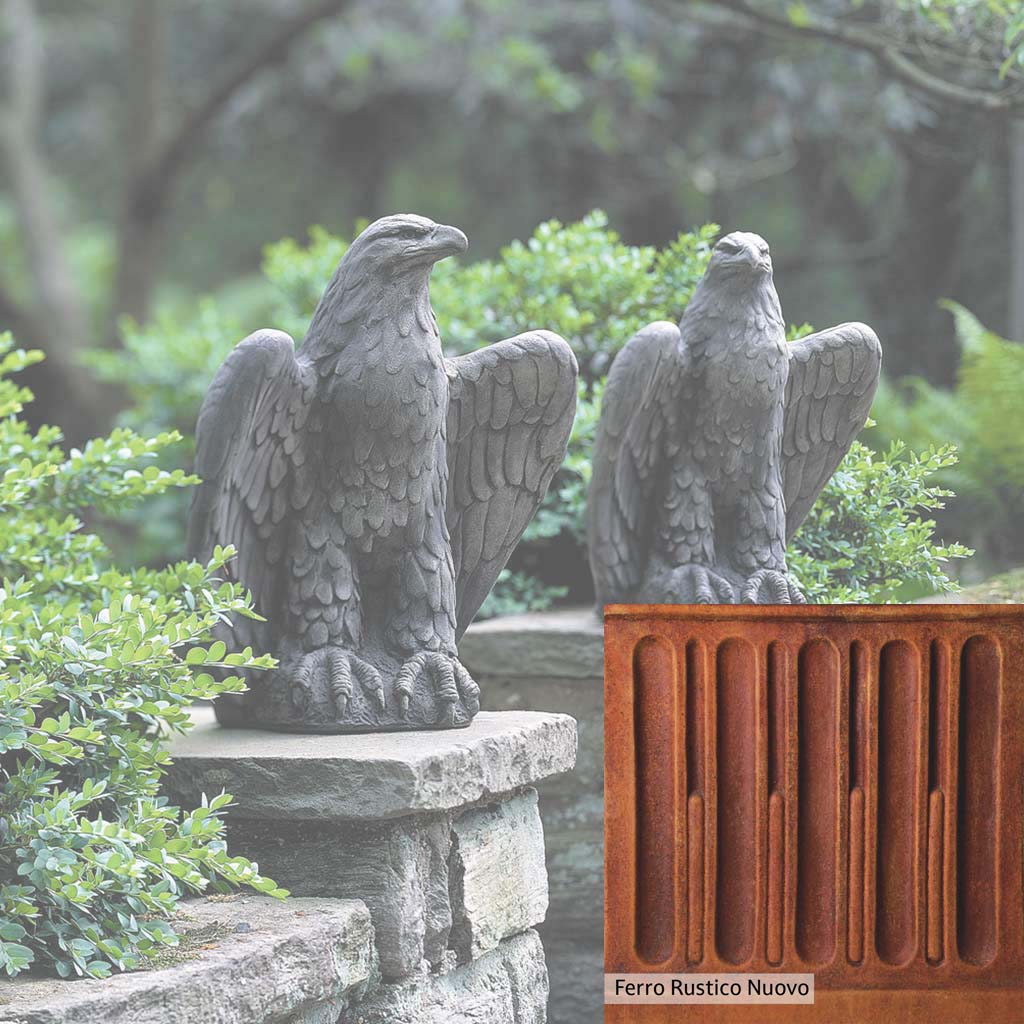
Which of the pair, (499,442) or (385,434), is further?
(499,442)

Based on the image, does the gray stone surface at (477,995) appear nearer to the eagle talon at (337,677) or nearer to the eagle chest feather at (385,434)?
the eagle talon at (337,677)

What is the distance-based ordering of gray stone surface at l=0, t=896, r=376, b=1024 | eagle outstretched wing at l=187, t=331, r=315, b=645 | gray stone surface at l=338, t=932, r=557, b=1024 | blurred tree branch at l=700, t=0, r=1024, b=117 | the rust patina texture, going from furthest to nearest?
blurred tree branch at l=700, t=0, r=1024, b=117
eagle outstretched wing at l=187, t=331, r=315, b=645
gray stone surface at l=338, t=932, r=557, b=1024
the rust patina texture
gray stone surface at l=0, t=896, r=376, b=1024

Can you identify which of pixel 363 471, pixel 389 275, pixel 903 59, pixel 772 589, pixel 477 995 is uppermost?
pixel 903 59

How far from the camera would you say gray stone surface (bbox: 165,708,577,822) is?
2.48 m

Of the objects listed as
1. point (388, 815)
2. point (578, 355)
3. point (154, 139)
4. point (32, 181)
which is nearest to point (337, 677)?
point (388, 815)

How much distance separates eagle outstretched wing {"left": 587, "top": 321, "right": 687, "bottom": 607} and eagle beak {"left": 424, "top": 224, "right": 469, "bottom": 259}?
0.54m

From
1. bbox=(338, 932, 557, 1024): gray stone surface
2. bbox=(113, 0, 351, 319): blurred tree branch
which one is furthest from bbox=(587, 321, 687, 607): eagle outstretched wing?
bbox=(113, 0, 351, 319): blurred tree branch

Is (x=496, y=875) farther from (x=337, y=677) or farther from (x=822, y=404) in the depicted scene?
(x=822, y=404)

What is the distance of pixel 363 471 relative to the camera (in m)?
2.81

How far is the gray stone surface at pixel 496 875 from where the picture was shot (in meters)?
2.69

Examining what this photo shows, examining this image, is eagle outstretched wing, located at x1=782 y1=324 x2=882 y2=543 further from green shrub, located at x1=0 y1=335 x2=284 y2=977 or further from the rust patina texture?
green shrub, located at x1=0 y1=335 x2=284 y2=977

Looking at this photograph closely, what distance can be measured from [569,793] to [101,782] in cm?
169

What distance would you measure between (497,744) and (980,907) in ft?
2.98

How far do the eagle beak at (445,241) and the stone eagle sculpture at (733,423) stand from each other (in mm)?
538
